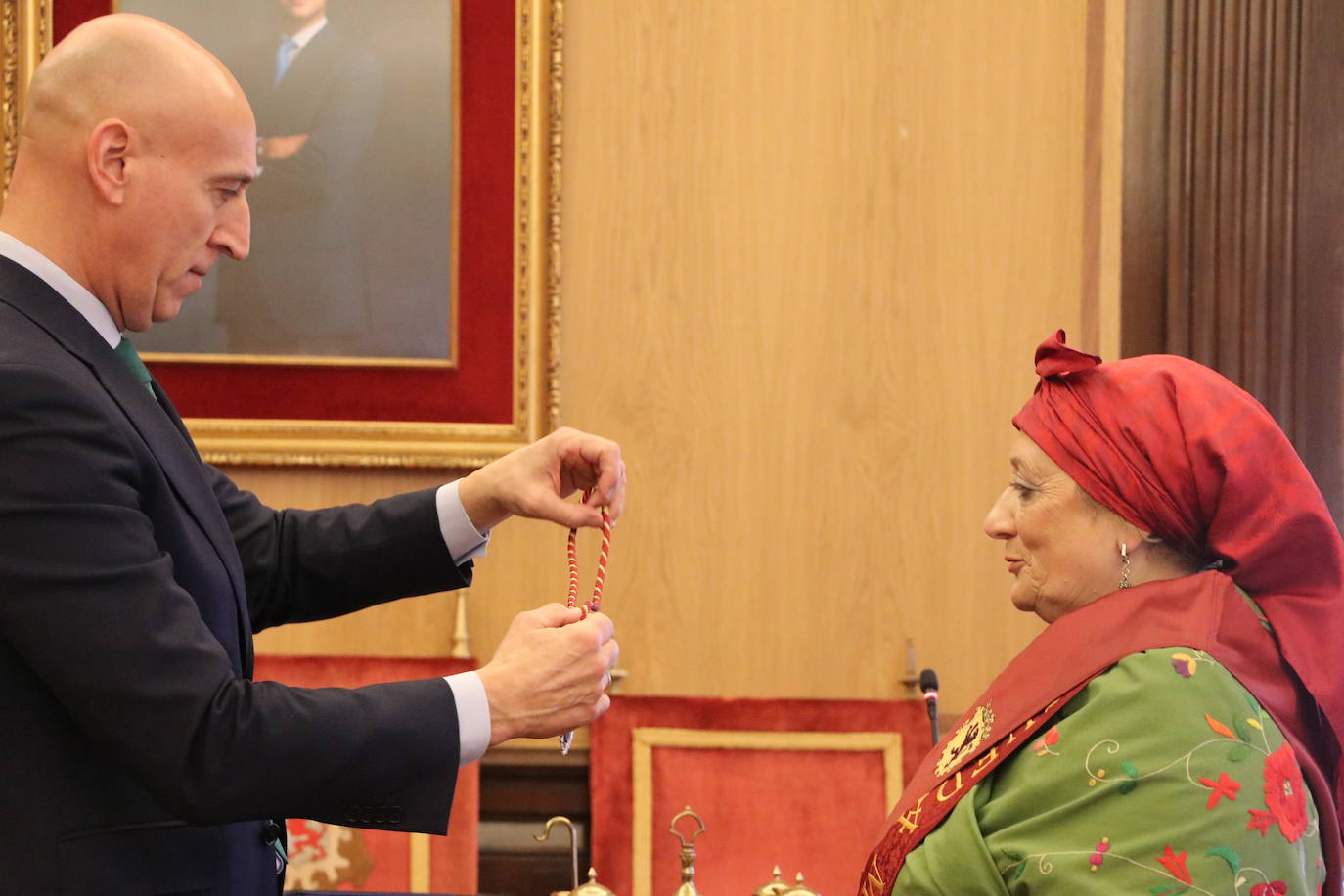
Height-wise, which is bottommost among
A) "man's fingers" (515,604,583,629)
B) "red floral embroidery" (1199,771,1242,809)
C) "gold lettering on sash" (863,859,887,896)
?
"gold lettering on sash" (863,859,887,896)

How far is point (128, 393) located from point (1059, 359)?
139cm

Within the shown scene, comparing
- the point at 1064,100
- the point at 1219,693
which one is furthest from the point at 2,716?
the point at 1064,100

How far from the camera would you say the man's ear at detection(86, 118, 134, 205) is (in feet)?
5.07

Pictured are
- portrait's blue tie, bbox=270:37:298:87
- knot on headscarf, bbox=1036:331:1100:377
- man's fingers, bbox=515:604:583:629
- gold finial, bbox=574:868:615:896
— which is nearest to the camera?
man's fingers, bbox=515:604:583:629

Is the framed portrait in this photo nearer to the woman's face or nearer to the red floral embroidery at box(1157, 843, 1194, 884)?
the woman's face

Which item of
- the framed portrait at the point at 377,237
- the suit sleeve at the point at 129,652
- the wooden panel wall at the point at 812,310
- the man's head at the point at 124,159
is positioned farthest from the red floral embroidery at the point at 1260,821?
the framed portrait at the point at 377,237

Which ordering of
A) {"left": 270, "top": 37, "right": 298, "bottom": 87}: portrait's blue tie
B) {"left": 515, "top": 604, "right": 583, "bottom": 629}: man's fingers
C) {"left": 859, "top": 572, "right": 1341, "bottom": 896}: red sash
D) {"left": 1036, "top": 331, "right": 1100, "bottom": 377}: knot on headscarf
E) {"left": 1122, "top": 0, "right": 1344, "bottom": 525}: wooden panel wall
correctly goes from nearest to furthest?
{"left": 515, "top": 604, "right": 583, "bottom": 629}: man's fingers < {"left": 859, "top": 572, "right": 1341, "bottom": 896}: red sash < {"left": 1036, "top": 331, "right": 1100, "bottom": 377}: knot on headscarf < {"left": 1122, "top": 0, "right": 1344, "bottom": 525}: wooden panel wall < {"left": 270, "top": 37, "right": 298, "bottom": 87}: portrait's blue tie

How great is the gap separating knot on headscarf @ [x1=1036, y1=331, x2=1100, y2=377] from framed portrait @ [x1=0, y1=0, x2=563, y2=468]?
1.54m

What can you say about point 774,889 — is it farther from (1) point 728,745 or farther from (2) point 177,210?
(2) point 177,210

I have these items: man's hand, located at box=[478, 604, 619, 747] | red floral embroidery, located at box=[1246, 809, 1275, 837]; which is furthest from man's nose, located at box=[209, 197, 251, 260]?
red floral embroidery, located at box=[1246, 809, 1275, 837]

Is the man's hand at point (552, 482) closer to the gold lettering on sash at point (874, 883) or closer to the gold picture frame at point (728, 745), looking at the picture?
the gold lettering on sash at point (874, 883)

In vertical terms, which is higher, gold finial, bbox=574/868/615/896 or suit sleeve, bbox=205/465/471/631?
suit sleeve, bbox=205/465/471/631

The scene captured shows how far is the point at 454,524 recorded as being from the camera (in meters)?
2.11

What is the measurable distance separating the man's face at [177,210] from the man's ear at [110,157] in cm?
2
